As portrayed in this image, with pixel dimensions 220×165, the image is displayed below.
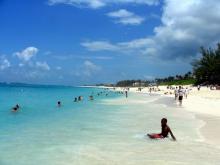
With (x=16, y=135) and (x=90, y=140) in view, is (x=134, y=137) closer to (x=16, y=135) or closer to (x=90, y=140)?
(x=90, y=140)

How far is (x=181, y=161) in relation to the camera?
1248 centimetres

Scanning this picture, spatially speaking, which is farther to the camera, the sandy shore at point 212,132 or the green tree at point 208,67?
the green tree at point 208,67

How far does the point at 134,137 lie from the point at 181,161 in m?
5.27

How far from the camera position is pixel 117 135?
60.1ft

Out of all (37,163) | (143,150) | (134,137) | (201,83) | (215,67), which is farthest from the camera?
(201,83)

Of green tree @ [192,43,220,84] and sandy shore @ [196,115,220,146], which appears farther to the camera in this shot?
green tree @ [192,43,220,84]

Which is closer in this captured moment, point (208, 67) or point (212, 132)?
point (212, 132)

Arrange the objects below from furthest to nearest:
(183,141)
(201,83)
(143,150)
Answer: (201,83) < (183,141) < (143,150)

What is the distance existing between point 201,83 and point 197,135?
9257cm

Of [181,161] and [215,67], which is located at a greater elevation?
[215,67]

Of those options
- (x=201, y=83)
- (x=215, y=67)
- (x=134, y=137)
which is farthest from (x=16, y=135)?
(x=201, y=83)

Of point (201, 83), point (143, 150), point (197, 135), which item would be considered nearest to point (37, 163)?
point (143, 150)

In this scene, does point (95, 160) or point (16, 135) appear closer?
point (95, 160)

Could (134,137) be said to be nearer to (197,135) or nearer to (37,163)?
(197,135)
